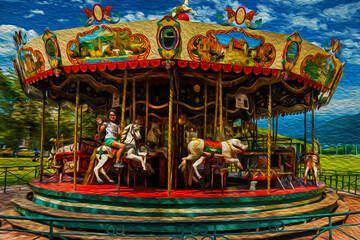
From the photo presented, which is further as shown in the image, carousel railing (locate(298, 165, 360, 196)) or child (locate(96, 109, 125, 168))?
carousel railing (locate(298, 165, 360, 196))

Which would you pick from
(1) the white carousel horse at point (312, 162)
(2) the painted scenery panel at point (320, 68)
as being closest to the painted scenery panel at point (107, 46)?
(2) the painted scenery panel at point (320, 68)

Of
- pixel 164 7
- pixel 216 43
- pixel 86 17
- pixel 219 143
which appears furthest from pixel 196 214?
pixel 164 7

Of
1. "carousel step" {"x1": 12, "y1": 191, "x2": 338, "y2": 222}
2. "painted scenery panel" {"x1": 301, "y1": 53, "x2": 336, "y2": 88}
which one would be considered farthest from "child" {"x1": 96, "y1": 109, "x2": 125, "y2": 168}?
"painted scenery panel" {"x1": 301, "y1": 53, "x2": 336, "y2": 88}

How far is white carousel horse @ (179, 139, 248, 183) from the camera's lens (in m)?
6.66

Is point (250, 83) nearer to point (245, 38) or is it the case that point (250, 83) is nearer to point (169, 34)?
point (245, 38)

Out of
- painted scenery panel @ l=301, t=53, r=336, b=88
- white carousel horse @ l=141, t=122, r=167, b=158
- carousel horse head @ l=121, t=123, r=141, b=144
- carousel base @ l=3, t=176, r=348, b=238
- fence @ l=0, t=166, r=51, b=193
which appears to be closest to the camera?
carousel base @ l=3, t=176, r=348, b=238

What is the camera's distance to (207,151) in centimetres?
668

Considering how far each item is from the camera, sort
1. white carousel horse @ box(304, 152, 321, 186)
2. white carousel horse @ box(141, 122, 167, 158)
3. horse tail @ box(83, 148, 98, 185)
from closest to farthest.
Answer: white carousel horse @ box(141, 122, 167, 158) → horse tail @ box(83, 148, 98, 185) → white carousel horse @ box(304, 152, 321, 186)

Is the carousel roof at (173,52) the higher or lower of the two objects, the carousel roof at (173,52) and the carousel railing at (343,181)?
the higher

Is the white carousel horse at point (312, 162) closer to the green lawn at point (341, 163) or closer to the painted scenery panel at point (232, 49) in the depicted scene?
the painted scenery panel at point (232, 49)

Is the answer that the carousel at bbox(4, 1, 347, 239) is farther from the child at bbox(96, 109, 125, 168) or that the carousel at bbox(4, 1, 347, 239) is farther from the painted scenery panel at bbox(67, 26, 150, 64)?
the child at bbox(96, 109, 125, 168)

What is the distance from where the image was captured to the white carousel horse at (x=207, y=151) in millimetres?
6660

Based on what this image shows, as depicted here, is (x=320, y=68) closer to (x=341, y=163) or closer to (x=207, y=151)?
(x=207, y=151)

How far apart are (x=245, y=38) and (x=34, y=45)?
226 inches
